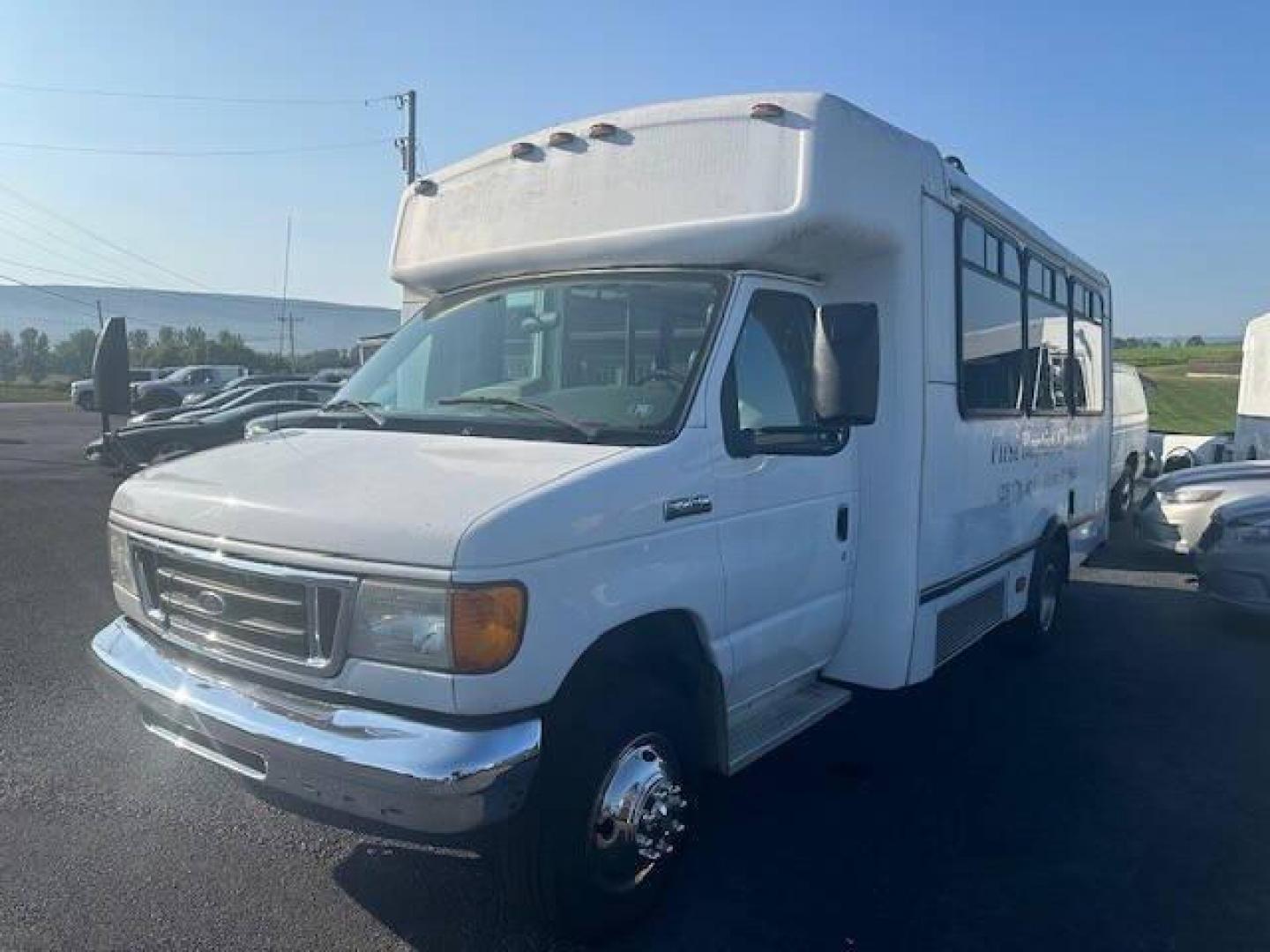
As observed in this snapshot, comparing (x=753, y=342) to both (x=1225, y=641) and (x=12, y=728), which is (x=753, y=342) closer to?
(x=12, y=728)

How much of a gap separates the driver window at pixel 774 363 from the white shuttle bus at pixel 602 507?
15 millimetres

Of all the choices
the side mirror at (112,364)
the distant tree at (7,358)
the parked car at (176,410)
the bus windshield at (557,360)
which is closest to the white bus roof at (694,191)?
the bus windshield at (557,360)

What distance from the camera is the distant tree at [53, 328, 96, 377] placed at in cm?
6450

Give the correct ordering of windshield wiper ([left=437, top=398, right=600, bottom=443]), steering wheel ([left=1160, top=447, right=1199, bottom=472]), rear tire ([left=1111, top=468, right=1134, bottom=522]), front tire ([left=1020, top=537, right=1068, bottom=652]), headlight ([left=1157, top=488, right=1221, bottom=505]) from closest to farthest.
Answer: windshield wiper ([left=437, top=398, right=600, bottom=443]), front tire ([left=1020, top=537, right=1068, bottom=652]), headlight ([left=1157, top=488, right=1221, bottom=505]), rear tire ([left=1111, top=468, right=1134, bottom=522]), steering wheel ([left=1160, top=447, right=1199, bottom=472])

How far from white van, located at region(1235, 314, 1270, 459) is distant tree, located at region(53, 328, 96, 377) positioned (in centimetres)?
6502

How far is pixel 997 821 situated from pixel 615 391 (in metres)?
2.50

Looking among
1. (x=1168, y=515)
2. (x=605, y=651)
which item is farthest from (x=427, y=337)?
(x=1168, y=515)

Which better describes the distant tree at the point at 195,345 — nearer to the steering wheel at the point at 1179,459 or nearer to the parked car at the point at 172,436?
the parked car at the point at 172,436

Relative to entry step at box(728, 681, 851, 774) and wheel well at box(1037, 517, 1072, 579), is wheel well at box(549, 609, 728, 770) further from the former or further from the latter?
wheel well at box(1037, 517, 1072, 579)

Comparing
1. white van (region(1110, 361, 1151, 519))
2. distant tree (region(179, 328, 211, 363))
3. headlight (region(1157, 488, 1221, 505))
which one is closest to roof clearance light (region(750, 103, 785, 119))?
headlight (region(1157, 488, 1221, 505))

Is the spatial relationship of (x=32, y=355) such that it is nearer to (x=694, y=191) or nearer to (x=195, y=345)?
(x=195, y=345)

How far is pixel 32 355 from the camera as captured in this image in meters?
66.4

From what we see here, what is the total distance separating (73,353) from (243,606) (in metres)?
74.7

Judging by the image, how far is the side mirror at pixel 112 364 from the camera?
4352mm
